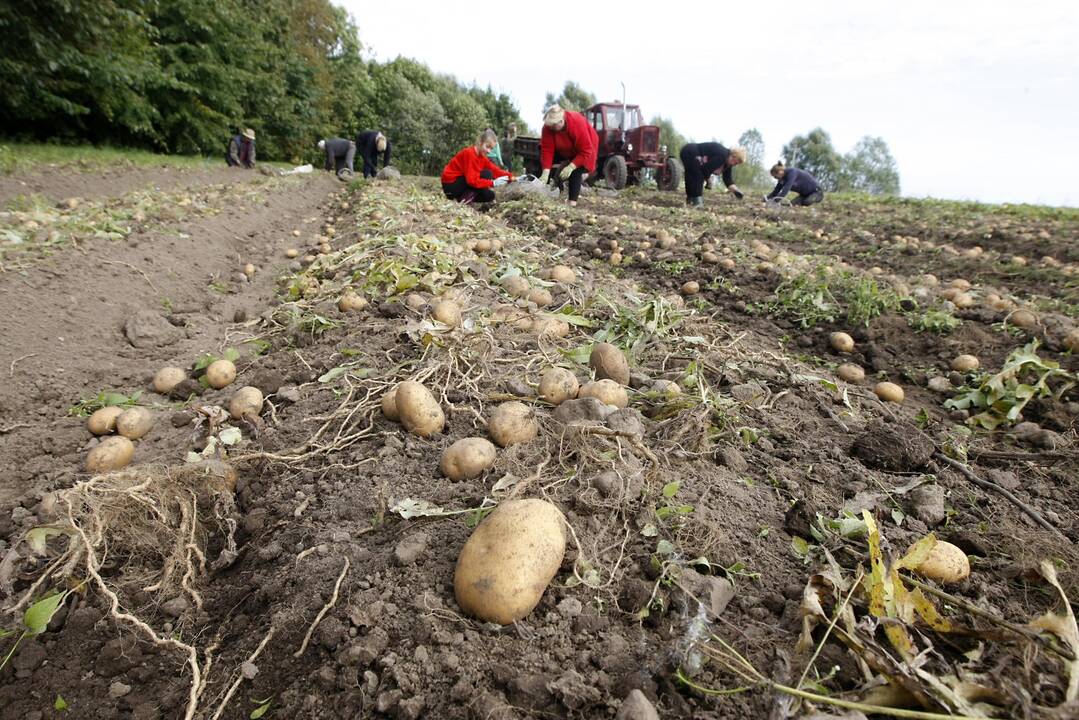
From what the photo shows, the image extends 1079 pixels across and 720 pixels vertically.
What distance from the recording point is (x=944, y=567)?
1.67 metres

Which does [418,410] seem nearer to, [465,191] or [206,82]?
[465,191]

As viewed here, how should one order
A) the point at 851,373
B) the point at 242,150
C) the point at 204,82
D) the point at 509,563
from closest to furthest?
Result: the point at 509,563
the point at 851,373
the point at 242,150
the point at 204,82

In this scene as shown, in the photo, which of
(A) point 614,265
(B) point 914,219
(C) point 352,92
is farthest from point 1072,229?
(C) point 352,92

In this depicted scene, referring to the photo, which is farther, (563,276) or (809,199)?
(809,199)

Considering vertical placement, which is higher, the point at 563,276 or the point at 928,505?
the point at 563,276

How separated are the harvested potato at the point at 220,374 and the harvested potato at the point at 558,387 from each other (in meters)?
1.91

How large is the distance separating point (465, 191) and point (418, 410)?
8.56m

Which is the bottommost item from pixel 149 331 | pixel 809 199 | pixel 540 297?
pixel 149 331

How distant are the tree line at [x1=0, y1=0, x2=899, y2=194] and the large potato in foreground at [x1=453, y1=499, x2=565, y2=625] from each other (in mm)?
14248

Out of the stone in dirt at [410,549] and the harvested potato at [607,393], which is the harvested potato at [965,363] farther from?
the stone in dirt at [410,549]

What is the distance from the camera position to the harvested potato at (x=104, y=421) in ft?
9.23

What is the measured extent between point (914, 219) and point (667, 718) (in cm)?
1088

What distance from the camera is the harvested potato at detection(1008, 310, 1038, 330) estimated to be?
3.97m

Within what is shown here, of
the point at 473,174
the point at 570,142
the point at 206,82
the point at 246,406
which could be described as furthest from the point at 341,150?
the point at 246,406
